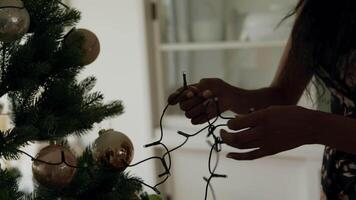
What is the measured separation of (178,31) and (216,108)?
1135 millimetres

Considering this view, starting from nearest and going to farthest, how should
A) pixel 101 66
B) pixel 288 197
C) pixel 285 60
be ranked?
pixel 285 60, pixel 288 197, pixel 101 66

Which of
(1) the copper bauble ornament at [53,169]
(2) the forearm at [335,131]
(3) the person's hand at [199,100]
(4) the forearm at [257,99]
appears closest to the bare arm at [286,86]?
(4) the forearm at [257,99]

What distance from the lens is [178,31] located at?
191cm

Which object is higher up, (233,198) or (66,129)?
(66,129)

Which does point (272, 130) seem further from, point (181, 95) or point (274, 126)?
point (181, 95)

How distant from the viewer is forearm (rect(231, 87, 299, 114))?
0.88 metres

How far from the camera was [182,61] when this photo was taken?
1916 millimetres

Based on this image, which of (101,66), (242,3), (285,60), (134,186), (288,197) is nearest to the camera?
(134,186)

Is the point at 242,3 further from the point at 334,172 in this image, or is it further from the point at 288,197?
the point at 334,172

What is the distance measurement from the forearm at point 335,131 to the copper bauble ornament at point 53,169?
1.20ft

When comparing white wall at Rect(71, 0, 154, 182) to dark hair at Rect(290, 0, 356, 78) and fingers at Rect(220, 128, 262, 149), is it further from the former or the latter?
fingers at Rect(220, 128, 262, 149)

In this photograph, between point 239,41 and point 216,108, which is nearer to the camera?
point 216,108

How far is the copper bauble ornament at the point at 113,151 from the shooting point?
0.78m

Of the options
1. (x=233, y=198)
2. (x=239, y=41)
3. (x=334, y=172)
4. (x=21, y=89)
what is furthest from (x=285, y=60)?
(x=233, y=198)
